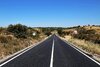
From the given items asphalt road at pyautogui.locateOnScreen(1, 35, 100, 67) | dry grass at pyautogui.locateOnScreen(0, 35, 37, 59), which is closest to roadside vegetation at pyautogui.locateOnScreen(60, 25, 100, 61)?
asphalt road at pyautogui.locateOnScreen(1, 35, 100, 67)

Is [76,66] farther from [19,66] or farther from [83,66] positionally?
[19,66]

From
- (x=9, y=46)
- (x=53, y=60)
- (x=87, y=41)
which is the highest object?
(x=53, y=60)

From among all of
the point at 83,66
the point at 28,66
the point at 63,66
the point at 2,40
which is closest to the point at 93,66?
the point at 83,66

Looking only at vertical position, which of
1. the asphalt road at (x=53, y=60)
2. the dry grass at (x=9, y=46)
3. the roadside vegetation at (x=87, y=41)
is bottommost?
the roadside vegetation at (x=87, y=41)

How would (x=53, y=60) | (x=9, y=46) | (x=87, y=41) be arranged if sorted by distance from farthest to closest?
(x=87, y=41)
(x=9, y=46)
(x=53, y=60)

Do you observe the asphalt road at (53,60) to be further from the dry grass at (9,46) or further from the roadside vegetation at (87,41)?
the roadside vegetation at (87,41)

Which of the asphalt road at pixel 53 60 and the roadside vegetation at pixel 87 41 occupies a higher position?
the asphalt road at pixel 53 60

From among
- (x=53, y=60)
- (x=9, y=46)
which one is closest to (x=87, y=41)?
(x=9, y=46)

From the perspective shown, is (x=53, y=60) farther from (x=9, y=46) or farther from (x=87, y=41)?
(x=87, y=41)

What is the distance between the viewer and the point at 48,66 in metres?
12.1

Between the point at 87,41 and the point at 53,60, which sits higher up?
the point at 53,60

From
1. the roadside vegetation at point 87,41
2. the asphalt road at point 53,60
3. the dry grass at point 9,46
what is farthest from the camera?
the roadside vegetation at point 87,41

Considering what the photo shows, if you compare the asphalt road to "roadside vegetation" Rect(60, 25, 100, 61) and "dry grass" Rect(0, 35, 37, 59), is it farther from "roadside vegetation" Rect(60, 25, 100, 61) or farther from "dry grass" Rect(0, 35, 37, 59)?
"roadside vegetation" Rect(60, 25, 100, 61)

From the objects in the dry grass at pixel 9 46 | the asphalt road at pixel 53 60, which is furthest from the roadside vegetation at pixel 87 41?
the dry grass at pixel 9 46
